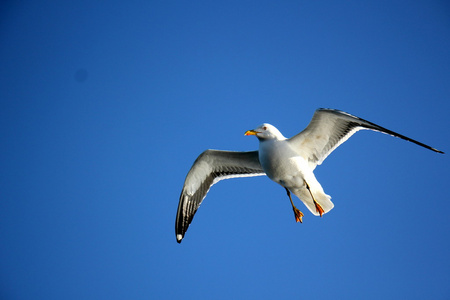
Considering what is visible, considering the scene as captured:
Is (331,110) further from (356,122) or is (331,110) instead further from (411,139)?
(411,139)

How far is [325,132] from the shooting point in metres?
6.25

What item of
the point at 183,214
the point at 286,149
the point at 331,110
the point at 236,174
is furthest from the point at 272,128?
the point at 183,214

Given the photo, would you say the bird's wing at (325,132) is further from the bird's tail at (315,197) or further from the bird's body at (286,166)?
the bird's tail at (315,197)

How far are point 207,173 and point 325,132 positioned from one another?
2.30m

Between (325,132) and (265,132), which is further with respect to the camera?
(325,132)

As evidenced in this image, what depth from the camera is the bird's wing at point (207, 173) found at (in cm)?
712

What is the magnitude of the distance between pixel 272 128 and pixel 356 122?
124 centimetres

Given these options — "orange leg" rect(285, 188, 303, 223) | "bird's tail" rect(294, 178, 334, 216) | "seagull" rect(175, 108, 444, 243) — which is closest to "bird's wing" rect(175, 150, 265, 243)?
"seagull" rect(175, 108, 444, 243)

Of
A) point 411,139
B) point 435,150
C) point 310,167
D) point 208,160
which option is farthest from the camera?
point 208,160

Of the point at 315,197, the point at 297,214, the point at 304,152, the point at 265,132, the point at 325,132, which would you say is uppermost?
the point at 265,132

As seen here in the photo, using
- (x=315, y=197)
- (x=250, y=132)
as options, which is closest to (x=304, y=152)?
(x=315, y=197)

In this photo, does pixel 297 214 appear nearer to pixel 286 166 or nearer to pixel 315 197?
pixel 315 197

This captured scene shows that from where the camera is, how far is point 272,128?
20.3ft

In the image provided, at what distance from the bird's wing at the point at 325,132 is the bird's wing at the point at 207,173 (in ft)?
2.99
